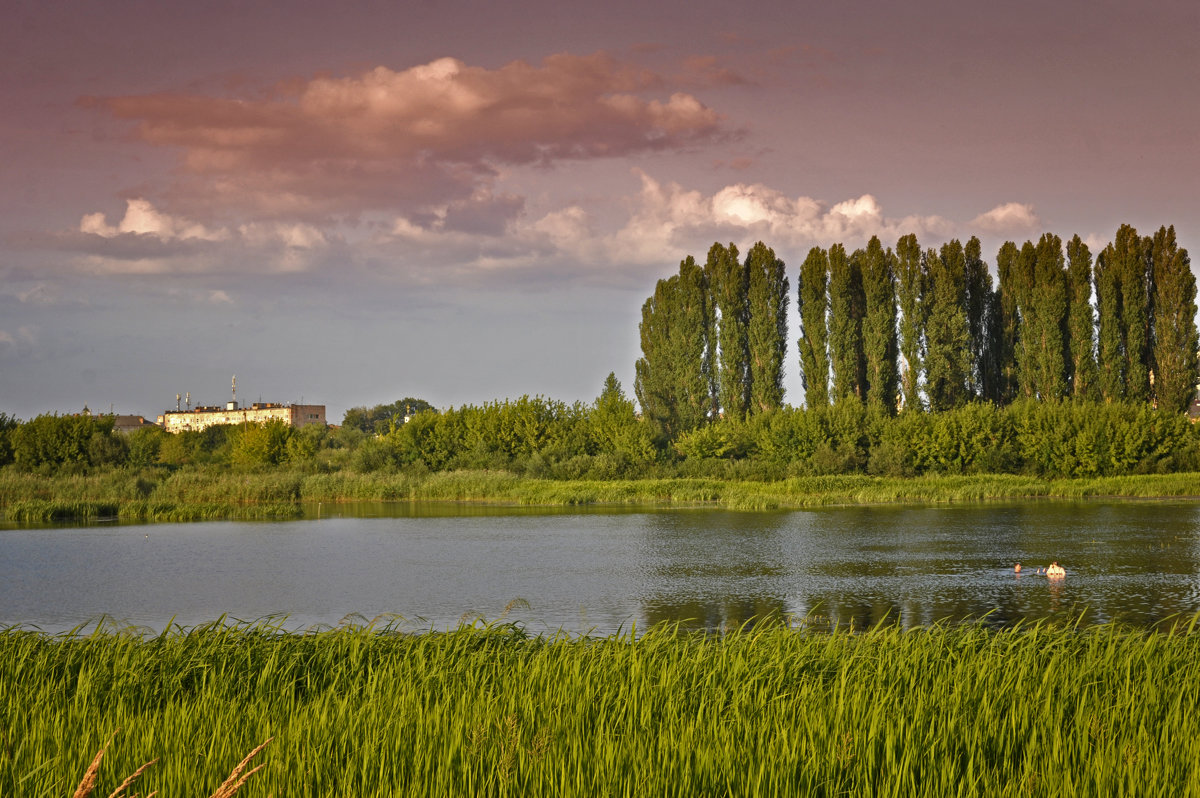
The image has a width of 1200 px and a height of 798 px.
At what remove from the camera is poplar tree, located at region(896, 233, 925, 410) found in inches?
1876

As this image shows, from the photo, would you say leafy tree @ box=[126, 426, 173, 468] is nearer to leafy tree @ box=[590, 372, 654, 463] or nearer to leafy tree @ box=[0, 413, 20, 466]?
leafy tree @ box=[0, 413, 20, 466]

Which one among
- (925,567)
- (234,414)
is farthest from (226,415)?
(925,567)

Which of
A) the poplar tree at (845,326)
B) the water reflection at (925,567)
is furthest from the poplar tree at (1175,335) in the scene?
the water reflection at (925,567)

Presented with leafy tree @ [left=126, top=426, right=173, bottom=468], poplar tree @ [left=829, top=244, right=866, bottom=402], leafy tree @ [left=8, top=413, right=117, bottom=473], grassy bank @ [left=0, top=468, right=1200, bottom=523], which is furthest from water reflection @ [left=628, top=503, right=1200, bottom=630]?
leafy tree @ [left=126, top=426, right=173, bottom=468]

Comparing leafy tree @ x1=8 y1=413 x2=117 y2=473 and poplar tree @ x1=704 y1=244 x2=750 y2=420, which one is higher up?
poplar tree @ x1=704 y1=244 x2=750 y2=420

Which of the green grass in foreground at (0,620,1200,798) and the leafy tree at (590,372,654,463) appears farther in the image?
the leafy tree at (590,372,654,463)

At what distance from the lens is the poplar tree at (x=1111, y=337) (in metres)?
46.2

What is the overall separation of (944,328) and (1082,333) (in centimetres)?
609

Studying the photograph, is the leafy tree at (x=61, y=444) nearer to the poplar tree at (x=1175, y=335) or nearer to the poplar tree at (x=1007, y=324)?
the poplar tree at (x=1007, y=324)

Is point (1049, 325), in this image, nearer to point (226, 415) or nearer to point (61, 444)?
point (61, 444)

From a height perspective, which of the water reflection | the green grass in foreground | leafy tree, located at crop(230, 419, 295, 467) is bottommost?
the water reflection

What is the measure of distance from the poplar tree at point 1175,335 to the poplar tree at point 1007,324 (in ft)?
19.7

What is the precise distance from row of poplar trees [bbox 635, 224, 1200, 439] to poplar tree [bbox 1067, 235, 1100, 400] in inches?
2.4

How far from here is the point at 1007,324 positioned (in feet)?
159
